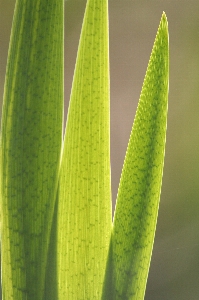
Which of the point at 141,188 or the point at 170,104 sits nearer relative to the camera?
the point at 141,188

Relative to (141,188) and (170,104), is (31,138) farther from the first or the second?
(170,104)

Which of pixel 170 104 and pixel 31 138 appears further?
pixel 170 104

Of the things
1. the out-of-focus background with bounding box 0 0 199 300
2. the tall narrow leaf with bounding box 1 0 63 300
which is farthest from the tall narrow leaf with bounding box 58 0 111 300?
the out-of-focus background with bounding box 0 0 199 300

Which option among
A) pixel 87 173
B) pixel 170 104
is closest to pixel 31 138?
pixel 87 173

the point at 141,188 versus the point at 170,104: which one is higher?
the point at 170,104

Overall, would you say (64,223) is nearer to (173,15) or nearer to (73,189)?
(73,189)
